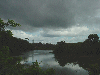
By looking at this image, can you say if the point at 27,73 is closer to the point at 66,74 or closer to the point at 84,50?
the point at 66,74

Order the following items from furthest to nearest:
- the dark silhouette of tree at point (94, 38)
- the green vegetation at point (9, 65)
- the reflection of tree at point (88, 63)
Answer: the dark silhouette of tree at point (94, 38) < the reflection of tree at point (88, 63) < the green vegetation at point (9, 65)

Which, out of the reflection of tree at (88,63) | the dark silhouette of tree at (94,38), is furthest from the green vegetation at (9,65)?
the dark silhouette of tree at (94,38)

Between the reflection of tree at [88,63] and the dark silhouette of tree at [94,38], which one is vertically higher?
the dark silhouette of tree at [94,38]

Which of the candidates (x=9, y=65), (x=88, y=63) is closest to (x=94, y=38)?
(x=88, y=63)

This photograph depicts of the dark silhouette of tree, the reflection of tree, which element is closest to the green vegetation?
the reflection of tree

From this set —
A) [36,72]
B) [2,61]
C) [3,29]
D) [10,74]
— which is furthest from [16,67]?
[3,29]

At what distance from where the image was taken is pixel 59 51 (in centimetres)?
8181

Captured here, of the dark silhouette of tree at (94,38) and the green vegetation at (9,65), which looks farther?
the dark silhouette of tree at (94,38)

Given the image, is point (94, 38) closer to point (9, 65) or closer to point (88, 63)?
point (88, 63)

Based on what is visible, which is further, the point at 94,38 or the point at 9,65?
the point at 94,38

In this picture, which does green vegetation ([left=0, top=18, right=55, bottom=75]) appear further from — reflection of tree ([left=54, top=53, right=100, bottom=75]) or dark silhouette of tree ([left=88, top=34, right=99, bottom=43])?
dark silhouette of tree ([left=88, top=34, right=99, bottom=43])

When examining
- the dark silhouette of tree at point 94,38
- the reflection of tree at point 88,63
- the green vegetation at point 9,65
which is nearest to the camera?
the green vegetation at point 9,65

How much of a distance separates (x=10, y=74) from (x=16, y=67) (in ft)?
1.96

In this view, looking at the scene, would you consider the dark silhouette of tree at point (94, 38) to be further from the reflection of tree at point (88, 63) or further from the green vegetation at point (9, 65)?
→ the green vegetation at point (9, 65)
